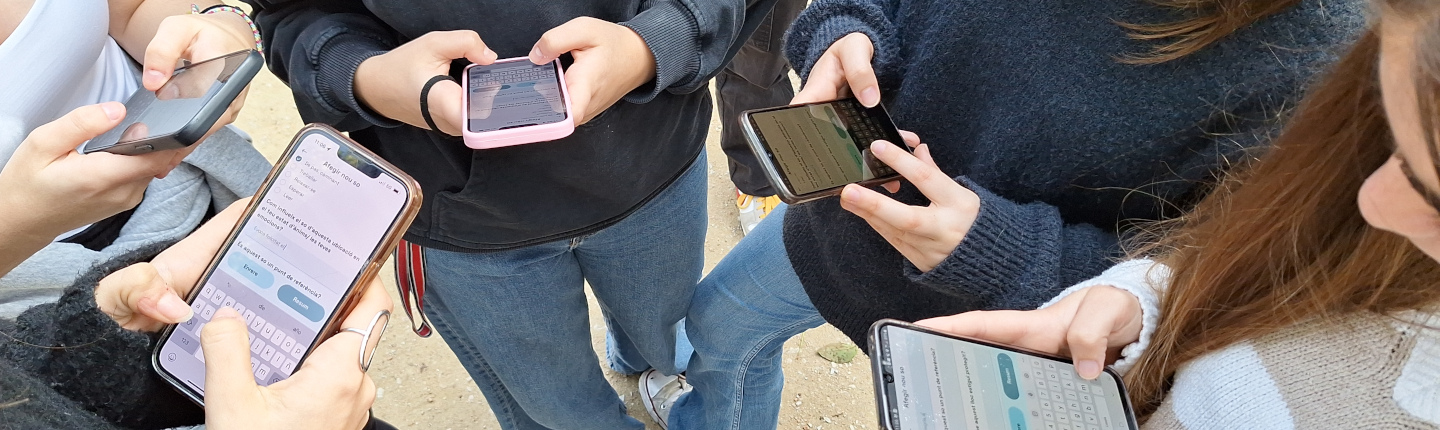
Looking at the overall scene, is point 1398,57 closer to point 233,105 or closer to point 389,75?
point 389,75

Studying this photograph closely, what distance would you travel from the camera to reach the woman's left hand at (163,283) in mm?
515

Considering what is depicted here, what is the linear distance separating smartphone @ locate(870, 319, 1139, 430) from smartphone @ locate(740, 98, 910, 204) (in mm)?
168

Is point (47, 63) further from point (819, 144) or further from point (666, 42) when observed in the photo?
point (819, 144)

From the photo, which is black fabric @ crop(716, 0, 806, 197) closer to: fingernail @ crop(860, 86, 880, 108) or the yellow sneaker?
the yellow sneaker

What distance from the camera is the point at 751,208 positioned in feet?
5.37

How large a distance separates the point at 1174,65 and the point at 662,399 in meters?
1.01

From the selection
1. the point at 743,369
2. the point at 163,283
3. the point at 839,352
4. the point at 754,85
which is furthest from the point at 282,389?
the point at 839,352

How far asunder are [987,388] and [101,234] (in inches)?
33.4

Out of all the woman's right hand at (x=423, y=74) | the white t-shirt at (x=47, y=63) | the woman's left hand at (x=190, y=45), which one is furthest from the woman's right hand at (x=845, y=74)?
the white t-shirt at (x=47, y=63)

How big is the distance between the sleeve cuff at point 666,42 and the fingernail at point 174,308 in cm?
40

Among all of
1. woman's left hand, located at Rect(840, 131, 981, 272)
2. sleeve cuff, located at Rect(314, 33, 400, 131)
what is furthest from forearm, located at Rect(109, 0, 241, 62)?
woman's left hand, located at Rect(840, 131, 981, 272)

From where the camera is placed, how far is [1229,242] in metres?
0.48

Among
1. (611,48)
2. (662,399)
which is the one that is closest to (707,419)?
(662,399)

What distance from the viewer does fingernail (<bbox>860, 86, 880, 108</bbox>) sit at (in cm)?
70
